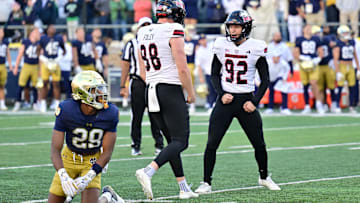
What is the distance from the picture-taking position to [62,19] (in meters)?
22.0

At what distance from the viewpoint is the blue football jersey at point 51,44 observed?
18484mm

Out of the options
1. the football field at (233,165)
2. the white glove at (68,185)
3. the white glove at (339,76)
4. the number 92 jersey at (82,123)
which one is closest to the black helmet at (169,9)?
the number 92 jersey at (82,123)

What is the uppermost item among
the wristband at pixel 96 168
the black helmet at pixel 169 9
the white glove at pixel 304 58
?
the black helmet at pixel 169 9

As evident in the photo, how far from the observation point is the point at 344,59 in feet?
60.3

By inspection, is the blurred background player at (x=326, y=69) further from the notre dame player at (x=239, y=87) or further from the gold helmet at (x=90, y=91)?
the gold helmet at (x=90, y=91)

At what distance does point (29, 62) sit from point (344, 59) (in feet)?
23.9

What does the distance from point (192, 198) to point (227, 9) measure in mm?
14195

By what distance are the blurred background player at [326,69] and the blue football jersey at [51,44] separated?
19.1ft

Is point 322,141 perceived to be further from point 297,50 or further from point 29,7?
point 29,7

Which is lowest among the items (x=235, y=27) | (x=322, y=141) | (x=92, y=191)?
(x=322, y=141)

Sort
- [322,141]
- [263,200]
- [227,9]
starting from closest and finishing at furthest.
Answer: [263,200], [322,141], [227,9]

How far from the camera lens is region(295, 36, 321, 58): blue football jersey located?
1817 centimetres

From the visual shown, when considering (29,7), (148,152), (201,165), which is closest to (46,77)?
(29,7)

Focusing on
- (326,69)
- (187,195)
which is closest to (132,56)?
(187,195)
